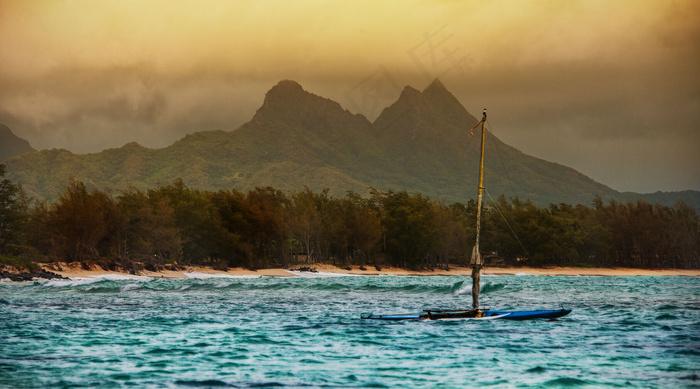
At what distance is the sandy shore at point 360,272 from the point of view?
89438 millimetres

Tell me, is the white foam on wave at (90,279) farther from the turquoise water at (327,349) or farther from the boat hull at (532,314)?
the boat hull at (532,314)

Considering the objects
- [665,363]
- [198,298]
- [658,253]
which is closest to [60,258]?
[198,298]

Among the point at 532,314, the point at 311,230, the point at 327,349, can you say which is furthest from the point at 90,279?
the point at 327,349

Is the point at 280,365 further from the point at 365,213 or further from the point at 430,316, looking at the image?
the point at 365,213

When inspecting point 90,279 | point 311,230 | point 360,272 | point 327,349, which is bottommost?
point 327,349

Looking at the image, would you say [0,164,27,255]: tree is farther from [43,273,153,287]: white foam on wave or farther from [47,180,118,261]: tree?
[43,273,153,287]: white foam on wave

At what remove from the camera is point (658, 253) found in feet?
561

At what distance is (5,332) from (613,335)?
28429 mm

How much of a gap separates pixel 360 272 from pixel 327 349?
111m

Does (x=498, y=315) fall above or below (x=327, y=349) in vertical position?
above

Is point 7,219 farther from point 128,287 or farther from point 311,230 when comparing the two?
point 311,230

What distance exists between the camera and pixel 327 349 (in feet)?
81.0

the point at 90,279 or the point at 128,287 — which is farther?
the point at 90,279

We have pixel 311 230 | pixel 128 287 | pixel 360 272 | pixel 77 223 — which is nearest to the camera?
pixel 128 287
